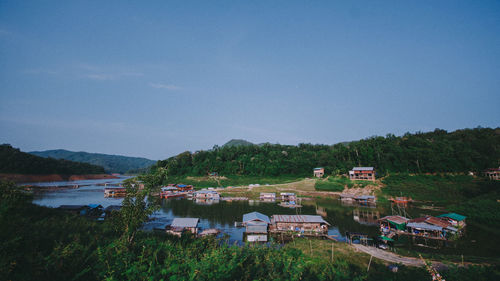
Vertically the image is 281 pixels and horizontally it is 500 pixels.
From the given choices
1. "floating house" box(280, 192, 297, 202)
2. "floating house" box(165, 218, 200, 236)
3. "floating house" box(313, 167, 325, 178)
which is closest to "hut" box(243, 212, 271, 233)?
"floating house" box(165, 218, 200, 236)

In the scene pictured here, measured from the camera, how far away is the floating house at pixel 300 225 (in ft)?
81.7

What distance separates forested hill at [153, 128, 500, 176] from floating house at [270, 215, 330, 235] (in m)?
42.7

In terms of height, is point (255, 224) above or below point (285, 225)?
above

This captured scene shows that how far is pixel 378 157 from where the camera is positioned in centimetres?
6412

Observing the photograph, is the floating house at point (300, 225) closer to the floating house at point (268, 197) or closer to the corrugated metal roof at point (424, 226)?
the corrugated metal roof at point (424, 226)

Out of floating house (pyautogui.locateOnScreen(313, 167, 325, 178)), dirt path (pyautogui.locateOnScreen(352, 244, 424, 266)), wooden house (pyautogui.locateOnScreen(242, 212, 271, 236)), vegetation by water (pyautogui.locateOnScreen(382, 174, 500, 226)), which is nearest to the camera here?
Answer: dirt path (pyautogui.locateOnScreen(352, 244, 424, 266))

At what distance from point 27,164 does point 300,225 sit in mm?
99841

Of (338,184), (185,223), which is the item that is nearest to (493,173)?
(338,184)

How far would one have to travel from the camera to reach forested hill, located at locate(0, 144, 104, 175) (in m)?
68.4

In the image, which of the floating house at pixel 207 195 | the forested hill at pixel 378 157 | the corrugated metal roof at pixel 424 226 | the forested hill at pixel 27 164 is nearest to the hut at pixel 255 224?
the corrugated metal roof at pixel 424 226

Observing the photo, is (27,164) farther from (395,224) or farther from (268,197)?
(395,224)

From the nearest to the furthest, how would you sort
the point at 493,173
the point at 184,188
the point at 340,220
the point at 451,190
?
1. the point at 340,220
2. the point at 451,190
3. the point at 493,173
4. the point at 184,188

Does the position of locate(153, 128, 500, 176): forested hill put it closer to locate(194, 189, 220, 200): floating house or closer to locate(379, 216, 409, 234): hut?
locate(194, 189, 220, 200): floating house

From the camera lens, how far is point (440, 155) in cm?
5600
